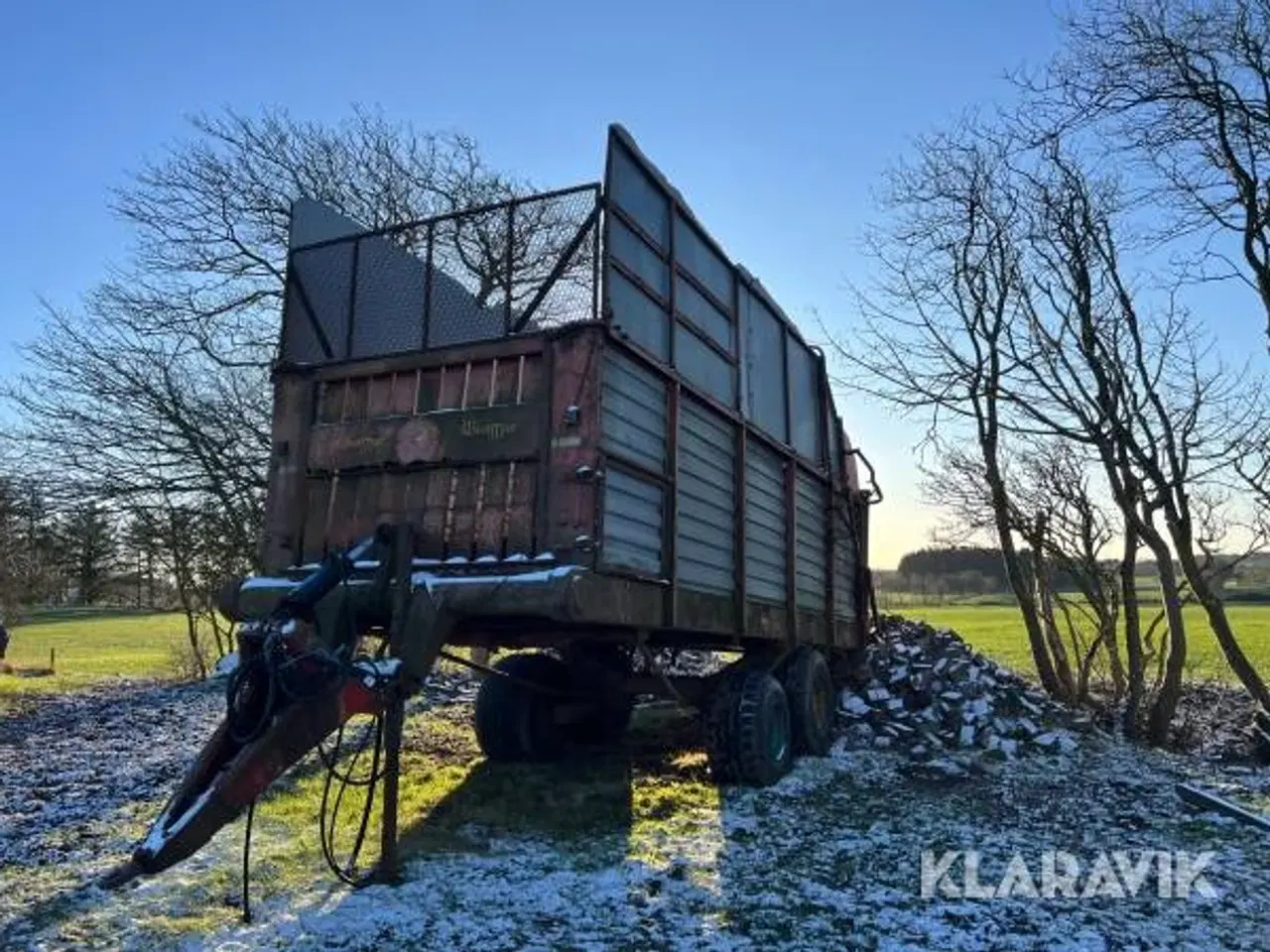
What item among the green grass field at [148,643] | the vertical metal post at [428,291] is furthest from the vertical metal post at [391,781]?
the green grass field at [148,643]

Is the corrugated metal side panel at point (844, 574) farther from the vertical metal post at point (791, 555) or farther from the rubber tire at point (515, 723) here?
the rubber tire at point (515, 723)

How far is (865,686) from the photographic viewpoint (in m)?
10.7

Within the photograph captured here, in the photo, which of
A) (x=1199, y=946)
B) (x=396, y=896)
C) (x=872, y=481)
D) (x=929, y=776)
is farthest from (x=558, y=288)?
(x=872, y=481)

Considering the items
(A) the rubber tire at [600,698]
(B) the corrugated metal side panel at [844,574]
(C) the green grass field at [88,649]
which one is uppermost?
(B) the corrugated metal side panel at [844,574]

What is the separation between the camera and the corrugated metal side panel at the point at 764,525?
7.49m

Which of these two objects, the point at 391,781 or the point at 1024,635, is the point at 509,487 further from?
the point at 1024,635

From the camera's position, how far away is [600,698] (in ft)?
27.1

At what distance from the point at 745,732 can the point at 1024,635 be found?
28.3m

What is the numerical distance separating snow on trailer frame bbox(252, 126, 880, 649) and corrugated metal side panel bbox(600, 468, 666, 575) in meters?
0.01

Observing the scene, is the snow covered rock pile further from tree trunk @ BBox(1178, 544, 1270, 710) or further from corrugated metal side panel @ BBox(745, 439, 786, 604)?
corrugated metal side panel @ BBox(745, 439, 786, 604)

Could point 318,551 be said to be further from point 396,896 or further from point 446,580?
point 396,896

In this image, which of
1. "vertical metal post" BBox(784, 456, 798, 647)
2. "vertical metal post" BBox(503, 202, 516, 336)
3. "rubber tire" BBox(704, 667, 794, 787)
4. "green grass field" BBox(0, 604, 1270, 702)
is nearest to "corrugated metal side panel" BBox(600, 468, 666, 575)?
"vertical metal post" BBox(503, 202, 516, 336)

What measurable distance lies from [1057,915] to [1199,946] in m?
0.57

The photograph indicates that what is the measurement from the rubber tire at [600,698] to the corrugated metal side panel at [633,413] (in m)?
2.00
